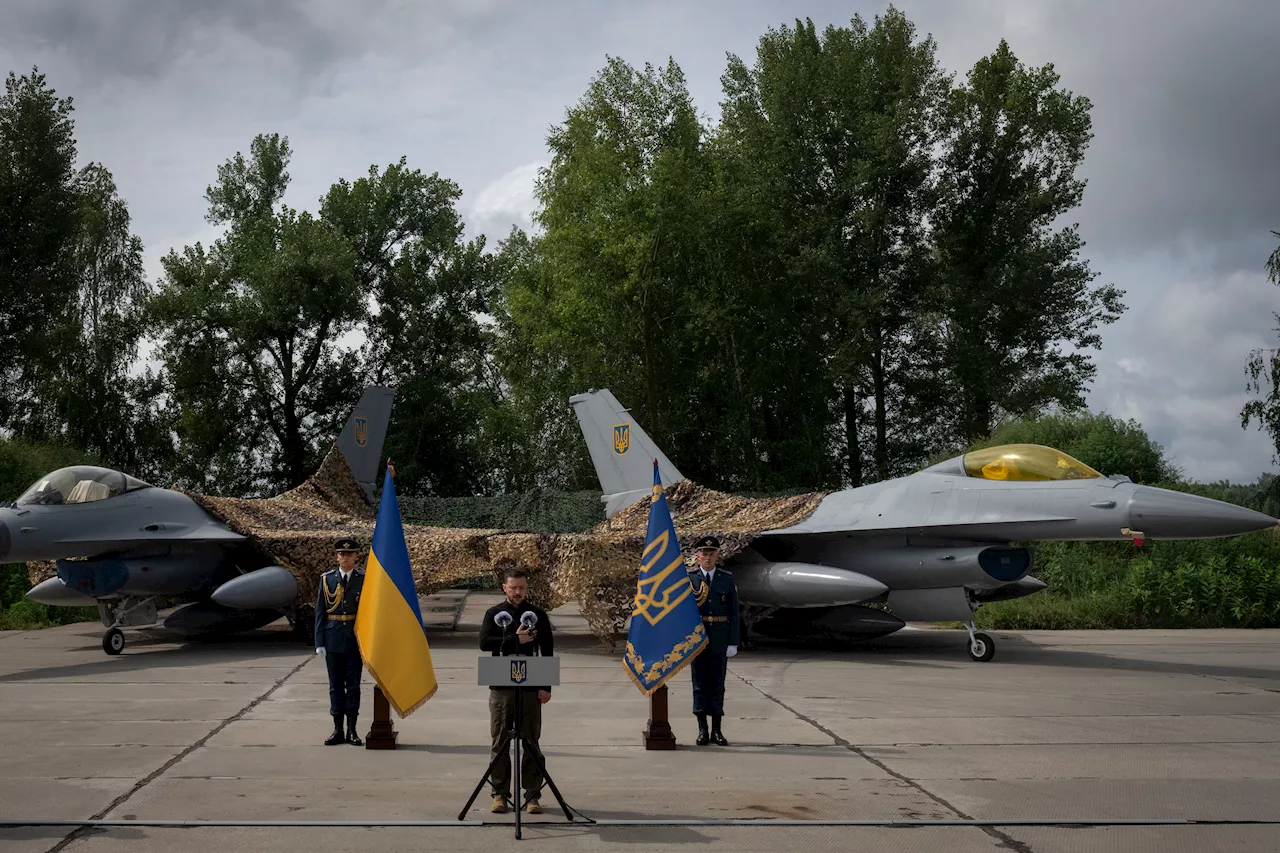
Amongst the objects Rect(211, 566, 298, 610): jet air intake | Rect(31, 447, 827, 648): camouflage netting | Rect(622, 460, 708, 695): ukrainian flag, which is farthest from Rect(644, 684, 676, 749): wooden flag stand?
Rect(211, 566, 298, 610): jet air intake

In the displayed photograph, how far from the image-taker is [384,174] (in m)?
40.4

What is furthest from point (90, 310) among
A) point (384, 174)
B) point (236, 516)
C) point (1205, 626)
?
point (1205, 626)

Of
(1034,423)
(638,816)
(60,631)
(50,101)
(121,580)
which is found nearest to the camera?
(638,816)

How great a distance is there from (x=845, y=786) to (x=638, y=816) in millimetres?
1412

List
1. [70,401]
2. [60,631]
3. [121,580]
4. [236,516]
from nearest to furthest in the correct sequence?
[121,580], [236,516], [60,631], [70,401]

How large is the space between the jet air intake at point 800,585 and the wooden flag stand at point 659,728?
18.8ft

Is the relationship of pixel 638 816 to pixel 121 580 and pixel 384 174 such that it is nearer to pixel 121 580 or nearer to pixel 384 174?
pixel 121 580

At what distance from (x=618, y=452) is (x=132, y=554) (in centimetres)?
754

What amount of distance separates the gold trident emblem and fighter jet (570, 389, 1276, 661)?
218 inches

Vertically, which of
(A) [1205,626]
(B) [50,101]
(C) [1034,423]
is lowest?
(A) [1205,626]

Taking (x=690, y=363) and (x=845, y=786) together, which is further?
(x=690, y=363)

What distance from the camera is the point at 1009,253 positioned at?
32406 millimetres

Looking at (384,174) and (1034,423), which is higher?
(384,174)

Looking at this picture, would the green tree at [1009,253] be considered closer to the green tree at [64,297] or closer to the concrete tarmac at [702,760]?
the concrete tarmac at [702,760]
